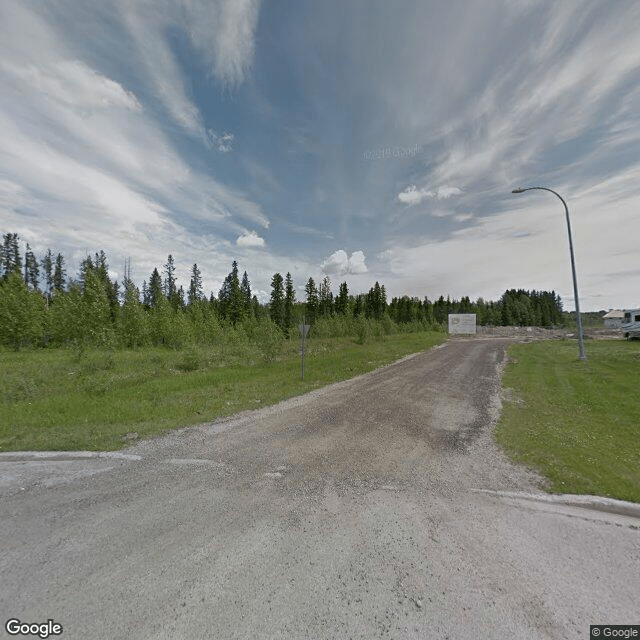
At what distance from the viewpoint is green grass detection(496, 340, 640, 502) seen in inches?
182

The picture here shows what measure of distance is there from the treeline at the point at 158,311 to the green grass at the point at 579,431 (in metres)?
14.1

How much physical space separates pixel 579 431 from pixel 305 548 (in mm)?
7046

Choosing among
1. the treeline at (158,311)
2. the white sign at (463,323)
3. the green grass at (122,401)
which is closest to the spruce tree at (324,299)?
the treeline at (158,311)

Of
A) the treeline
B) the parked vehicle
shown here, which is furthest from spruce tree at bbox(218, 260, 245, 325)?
the parked vehicle

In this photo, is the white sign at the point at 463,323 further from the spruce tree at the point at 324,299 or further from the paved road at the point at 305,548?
the paved road at the point at 305,548

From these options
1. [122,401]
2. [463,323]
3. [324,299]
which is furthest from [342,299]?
[122,401]

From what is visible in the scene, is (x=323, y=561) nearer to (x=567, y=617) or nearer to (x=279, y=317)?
(x=567, y=617)

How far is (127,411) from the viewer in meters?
8.33

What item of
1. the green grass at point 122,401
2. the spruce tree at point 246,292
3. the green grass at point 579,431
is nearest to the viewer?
the green grass at point 579,431

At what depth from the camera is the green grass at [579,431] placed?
4613mm

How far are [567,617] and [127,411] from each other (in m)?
9.61

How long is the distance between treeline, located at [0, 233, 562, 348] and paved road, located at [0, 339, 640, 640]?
14.5m

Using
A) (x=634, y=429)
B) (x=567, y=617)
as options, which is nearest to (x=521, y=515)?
(x=567, y=617)

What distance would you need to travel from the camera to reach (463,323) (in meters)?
58.8
